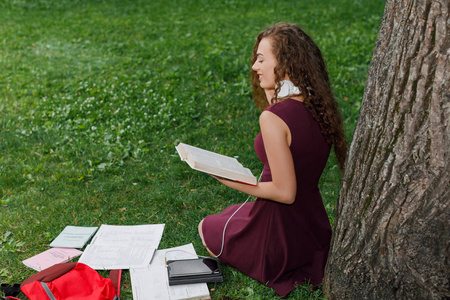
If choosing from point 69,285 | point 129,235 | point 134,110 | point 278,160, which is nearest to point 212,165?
point 278,160

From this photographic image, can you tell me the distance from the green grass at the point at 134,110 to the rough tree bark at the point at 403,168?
692 millimetres

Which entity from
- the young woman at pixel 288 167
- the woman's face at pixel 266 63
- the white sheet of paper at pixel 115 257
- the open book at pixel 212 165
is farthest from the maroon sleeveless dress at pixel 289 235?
the white sheet of paper at pixel 115 257

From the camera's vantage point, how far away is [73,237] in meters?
3.94

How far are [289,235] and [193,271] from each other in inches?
27.6

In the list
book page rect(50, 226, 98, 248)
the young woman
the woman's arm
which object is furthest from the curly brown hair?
book page rect(50, 226, 98, 248)

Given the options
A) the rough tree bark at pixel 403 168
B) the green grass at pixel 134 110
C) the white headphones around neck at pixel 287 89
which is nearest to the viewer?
the rough tree bark at pixel 403 168

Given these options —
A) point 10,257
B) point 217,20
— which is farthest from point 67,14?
point 10,257

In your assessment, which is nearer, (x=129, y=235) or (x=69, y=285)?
(x=69, y=285)

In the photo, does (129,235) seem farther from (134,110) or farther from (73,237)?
(134,110)

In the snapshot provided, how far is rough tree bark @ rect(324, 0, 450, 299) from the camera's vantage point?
2268 millimetres

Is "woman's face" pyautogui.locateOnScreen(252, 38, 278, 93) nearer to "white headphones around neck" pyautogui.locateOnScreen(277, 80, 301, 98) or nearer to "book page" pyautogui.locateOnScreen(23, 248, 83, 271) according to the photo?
"white headphones around neck" pyautogui.locateOnScreen(277, 80, 301, 98)

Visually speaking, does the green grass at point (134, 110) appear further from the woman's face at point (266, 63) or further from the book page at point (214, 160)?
the woman's face at point (266, 63)

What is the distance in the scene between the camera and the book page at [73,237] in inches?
151

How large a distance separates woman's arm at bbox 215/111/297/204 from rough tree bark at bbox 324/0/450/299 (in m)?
0.34
